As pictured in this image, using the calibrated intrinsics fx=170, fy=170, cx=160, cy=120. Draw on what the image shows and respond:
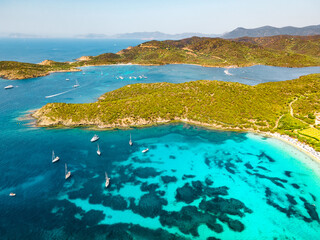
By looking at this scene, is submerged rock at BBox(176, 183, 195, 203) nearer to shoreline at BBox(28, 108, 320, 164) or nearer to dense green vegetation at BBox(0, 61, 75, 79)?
shoreline at BBox(28, 108, 320, 164)

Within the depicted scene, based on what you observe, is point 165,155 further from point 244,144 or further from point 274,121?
point 274,121

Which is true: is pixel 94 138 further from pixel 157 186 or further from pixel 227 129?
pixel 227 129

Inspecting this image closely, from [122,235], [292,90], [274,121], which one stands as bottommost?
[122,235]

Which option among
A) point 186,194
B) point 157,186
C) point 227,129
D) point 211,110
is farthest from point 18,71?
point 186,194

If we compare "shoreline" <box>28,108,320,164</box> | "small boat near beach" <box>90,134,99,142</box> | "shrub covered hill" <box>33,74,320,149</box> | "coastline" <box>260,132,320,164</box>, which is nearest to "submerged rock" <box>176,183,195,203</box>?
"shoreline" <box>28,108,320,164</box>

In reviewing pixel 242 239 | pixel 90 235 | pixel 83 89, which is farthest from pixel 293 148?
pixel 83 89

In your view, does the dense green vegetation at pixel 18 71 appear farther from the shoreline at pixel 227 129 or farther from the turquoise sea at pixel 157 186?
the turquoise sea at pixel 157 186
